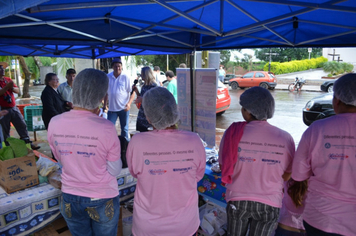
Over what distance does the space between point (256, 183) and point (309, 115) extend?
6423 mm

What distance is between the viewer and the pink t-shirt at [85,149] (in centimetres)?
162

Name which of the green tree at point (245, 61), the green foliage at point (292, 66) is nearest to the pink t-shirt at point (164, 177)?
the green foliage at point (292, 66)

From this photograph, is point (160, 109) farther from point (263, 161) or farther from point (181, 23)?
point (181, 23)

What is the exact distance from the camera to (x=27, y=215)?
224 centimetres

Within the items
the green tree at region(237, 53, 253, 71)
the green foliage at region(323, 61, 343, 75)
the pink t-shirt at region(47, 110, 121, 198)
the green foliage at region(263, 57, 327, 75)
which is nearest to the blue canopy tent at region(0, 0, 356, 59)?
the pink t-shirt at region(47, 110, 121, 198)

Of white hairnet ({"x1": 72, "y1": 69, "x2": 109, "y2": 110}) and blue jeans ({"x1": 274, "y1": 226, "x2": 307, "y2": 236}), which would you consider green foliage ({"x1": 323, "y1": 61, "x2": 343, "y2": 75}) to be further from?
white hairnet ({"x1": 72, "y1": 69, "x2": 109, "y2": 110})

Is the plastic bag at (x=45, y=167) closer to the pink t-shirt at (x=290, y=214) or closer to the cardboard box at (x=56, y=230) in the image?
the cardboard box at (x=56, y=230)

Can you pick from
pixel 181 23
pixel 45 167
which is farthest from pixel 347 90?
pixel 45 167

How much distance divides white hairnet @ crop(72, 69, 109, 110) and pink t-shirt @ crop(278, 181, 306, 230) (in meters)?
1.74

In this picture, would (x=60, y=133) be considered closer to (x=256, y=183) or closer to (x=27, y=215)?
(x=27, y=215)

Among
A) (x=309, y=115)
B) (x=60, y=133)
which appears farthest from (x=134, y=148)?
(x=309, y=115)

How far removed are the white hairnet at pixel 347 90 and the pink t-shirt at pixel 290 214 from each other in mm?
930

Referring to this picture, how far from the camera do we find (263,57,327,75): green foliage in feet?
95.3

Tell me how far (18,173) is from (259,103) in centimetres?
221
